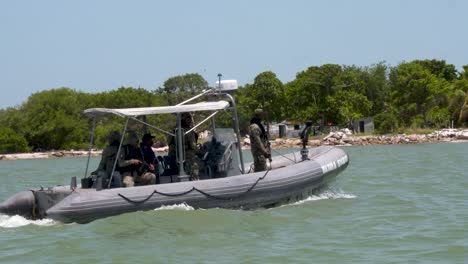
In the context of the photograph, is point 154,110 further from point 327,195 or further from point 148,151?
point 327,195

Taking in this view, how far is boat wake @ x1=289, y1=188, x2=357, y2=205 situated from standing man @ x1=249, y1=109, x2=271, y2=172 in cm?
79

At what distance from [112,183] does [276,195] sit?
2.32 meters

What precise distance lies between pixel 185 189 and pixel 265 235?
1.56 metres

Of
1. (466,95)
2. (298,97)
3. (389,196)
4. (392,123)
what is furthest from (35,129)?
(389,196)

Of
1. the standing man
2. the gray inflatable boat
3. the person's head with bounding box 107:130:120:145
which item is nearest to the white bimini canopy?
the gray inflatable boat

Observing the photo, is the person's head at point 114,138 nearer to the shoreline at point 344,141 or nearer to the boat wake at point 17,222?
the boat wake at point 17,222

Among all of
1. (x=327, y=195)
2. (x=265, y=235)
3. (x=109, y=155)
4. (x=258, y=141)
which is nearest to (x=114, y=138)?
(x=109, y=155)

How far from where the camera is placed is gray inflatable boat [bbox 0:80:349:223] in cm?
1036

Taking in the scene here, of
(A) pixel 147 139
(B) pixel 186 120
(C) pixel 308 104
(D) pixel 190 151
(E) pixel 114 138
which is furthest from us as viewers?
(C) pixel 308 104

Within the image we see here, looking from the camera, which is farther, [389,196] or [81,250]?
[389,196]

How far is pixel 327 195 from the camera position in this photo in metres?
13.2

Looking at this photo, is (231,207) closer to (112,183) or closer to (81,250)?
(112,183)

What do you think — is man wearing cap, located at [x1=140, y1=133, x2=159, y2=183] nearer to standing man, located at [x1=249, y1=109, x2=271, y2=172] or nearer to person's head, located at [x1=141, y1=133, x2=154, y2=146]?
person's head, located at [x1=141, y1=133, x2=154, y2=146]

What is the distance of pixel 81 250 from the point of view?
912cm
